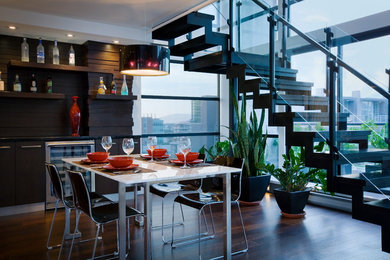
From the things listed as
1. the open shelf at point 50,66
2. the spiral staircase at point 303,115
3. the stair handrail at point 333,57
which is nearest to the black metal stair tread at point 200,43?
the spiral staircase at point 303,115

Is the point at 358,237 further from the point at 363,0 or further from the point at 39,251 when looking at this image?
the point at 39,251

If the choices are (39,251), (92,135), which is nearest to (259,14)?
(92,135)

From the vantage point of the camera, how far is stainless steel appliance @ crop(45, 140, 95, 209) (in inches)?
193

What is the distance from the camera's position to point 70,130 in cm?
565

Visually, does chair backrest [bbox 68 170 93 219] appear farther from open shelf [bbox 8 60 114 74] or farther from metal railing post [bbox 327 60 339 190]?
open shelf [bbox 8 60 114 74]

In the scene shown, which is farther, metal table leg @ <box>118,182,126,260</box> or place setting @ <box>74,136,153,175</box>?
place setting @ <box>74,136,153,175</box>

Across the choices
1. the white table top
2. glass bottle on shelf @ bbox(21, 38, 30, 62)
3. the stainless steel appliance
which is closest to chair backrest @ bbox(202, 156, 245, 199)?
the white table top

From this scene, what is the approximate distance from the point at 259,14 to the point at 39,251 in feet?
11.3

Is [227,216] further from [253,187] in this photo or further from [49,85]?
[49,85]

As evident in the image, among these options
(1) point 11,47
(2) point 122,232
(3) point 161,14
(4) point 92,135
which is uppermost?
(3) point 161,14

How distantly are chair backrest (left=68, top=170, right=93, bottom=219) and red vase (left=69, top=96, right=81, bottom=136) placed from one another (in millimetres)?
2789

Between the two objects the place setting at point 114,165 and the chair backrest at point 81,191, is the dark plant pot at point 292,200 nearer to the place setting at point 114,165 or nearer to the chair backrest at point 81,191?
the place setting at point 114,165

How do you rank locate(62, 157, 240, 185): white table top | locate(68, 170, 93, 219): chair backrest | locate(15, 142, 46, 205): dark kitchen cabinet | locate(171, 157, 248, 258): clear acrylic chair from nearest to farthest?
locate(62, 157, 240, 185): white table top → locate(68, 170, 93, 219): chair backrest → locate(171, 157, 248, 258): clear acrylic chair → locate(15, 142, 46, 205): dark kitchen cabinet

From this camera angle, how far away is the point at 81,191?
2666mm
